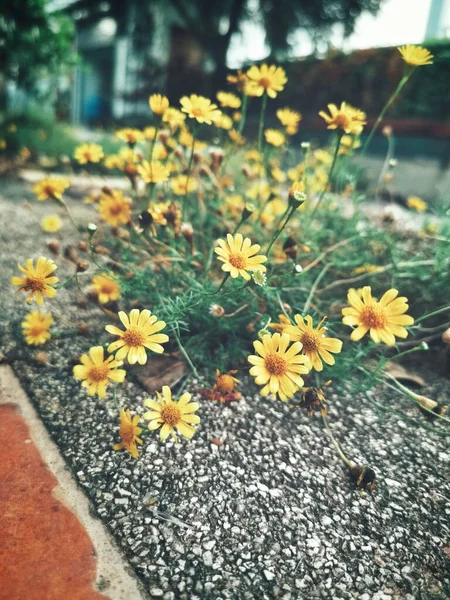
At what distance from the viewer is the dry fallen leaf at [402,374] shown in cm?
115

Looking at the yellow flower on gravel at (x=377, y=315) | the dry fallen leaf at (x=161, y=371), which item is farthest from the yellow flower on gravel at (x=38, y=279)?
the yellow flower on gravel at (x=377, y=315)

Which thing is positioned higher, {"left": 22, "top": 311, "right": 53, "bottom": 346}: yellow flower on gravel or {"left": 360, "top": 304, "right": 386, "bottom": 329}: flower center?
{"left": 360, "top": 304, "right": 386, "bottom": 329}: flower center

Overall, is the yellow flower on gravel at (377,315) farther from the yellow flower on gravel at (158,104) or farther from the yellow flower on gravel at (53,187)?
the yellow flower on gravel at (53,187)

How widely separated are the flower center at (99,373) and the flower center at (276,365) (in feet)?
1.12

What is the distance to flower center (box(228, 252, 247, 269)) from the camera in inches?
36.6

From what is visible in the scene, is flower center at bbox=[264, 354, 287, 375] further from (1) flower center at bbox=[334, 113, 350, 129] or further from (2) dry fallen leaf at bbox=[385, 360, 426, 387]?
(1) flower center at bbox=[334, 113, 350, 129]

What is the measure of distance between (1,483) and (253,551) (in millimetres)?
452

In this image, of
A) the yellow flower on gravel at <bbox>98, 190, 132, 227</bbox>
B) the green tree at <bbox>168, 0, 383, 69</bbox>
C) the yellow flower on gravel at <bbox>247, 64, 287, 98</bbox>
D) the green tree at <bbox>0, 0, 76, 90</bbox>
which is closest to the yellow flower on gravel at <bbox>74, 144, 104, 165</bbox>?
the yellow flower on gravel at <bbox>98, 190, 132, 227</bbox>

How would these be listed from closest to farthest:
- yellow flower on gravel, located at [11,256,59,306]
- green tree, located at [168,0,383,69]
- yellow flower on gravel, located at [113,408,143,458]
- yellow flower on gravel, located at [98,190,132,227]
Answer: yellow flower on gravel, located at [113,408,143,458]
yellow flower on gravel, located at [11,256,59,306]
yellow flower on gravel, located at [98,190,132,227]
green tree, located at [168,0,383,69]

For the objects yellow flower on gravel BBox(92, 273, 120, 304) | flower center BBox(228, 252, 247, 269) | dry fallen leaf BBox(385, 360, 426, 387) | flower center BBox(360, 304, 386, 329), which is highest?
flower center BBox(228, 252, 247, 269)

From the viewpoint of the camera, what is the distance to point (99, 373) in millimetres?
879

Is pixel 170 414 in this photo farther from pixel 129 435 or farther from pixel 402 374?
pixel 402 374

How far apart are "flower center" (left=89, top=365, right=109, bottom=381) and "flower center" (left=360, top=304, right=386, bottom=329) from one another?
557 millimetres

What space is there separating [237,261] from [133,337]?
284 mm
